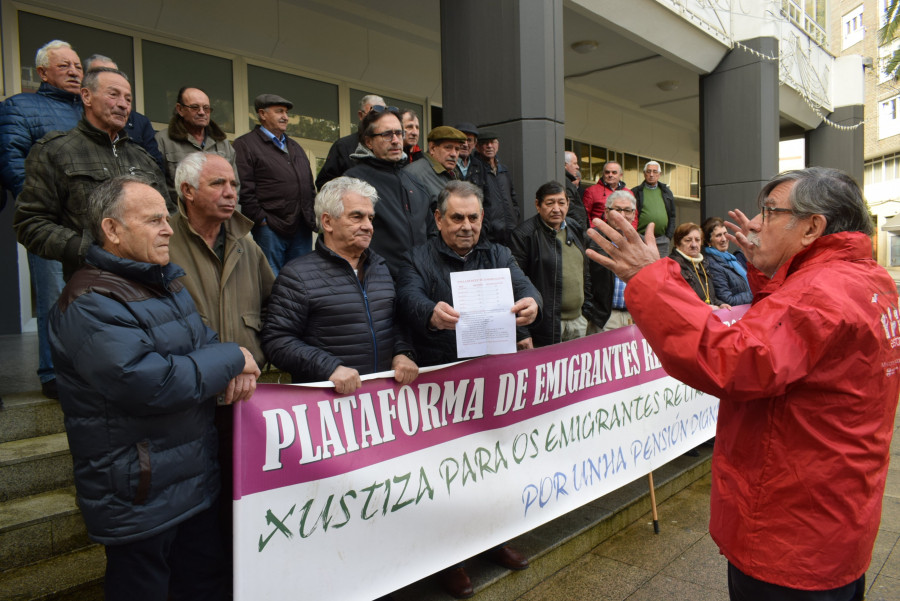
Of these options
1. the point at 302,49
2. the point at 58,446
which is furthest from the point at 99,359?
the point at 302,49

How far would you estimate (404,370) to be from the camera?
2773 mm

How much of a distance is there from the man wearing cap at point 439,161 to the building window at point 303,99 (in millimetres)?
4205

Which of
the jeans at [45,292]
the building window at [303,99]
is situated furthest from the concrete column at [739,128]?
the jeans at [45,292]

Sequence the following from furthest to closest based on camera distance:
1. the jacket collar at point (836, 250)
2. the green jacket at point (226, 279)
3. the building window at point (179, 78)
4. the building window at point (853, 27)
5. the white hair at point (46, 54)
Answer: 1. the building window at point (853, 27)
2. the building window at point (179, 78)
3. the white hair at point (46, 54)
4. the green jacket at point (226, 279)
5. the jacket collar at point (836, 250)

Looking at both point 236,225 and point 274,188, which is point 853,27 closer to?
point 274,188

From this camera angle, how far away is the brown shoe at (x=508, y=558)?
336cm

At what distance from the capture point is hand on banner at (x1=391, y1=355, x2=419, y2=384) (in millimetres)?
2760

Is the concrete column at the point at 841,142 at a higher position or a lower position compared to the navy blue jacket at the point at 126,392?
higher

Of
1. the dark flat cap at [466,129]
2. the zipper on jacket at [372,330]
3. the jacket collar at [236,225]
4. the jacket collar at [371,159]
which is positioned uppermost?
the dark flat cap at [466,129]

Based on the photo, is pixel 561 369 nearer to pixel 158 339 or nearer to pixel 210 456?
pixel 210 456

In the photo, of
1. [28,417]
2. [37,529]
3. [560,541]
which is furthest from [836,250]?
[28,417]

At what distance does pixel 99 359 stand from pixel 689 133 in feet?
61.8

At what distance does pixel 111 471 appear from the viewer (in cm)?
200

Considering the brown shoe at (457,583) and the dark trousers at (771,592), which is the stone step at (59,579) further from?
the dark trousers at (771,592)
